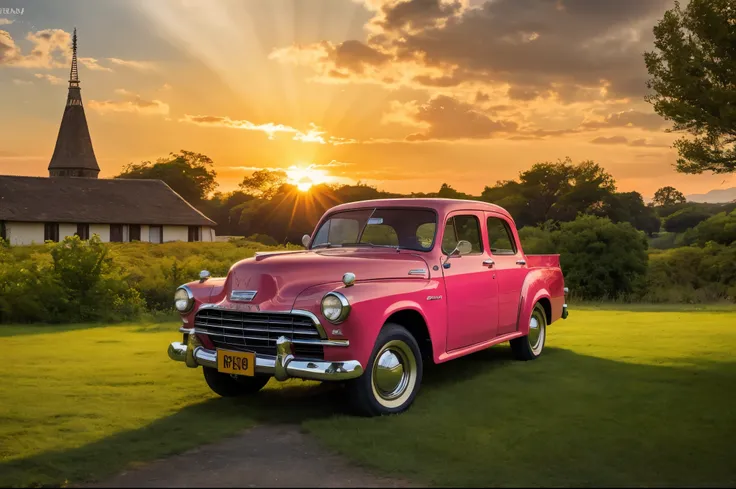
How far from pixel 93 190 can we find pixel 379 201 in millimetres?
51590

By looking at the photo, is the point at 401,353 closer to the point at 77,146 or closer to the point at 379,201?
the point at 379,201

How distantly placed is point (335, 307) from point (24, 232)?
49333mm

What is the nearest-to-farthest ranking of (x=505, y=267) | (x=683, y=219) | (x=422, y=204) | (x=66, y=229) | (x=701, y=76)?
1. (x=422, y=204)
2. (x=505, y=267)
3. (x=701, y=76)
4. (x=66, y=229)
5. (x=683, y=219)

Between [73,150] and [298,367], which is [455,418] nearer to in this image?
[298,367]

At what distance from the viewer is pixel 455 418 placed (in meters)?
6.17

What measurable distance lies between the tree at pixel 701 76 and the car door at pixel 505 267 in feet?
51.6

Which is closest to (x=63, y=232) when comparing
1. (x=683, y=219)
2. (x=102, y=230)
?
(x=102, y=230)

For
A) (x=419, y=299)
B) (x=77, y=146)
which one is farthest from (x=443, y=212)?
(x=77, y=146)

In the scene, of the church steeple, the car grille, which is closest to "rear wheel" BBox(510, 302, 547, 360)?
the car grille

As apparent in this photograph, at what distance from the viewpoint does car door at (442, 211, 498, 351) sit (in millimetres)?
7289

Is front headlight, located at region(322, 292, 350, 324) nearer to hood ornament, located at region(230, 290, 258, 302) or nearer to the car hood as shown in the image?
the car hood

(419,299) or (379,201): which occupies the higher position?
(379,201)

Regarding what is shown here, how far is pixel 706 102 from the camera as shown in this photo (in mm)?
22375

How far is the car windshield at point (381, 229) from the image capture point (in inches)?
291
